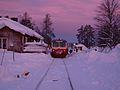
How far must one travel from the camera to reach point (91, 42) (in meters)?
167

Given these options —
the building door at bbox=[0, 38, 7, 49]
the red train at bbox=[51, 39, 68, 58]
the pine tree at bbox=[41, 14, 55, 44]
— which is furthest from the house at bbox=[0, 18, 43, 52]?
the pine tree at bbox=[41, 14, 55, 44]

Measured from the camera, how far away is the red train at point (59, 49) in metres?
49.0

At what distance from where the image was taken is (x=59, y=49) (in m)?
50.3

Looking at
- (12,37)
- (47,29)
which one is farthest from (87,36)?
(12,37)

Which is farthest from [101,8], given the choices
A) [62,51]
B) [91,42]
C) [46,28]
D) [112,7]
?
[91,42]

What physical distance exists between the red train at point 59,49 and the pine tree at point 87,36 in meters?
109

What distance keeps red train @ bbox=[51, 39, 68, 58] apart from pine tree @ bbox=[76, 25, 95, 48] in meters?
109

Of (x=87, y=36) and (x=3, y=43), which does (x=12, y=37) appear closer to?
(x=3, y=43)

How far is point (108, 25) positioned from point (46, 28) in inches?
2086

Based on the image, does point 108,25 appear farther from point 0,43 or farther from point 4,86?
point 4,86

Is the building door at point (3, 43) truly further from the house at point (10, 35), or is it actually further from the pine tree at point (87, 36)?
the pine tree at point (87, 36)

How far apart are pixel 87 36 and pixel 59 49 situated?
12399 centimetres

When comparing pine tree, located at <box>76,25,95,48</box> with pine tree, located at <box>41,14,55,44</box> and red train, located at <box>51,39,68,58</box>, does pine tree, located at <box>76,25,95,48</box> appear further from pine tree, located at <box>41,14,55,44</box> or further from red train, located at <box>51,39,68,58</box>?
red train, located at <box>51,39,68,58</box>

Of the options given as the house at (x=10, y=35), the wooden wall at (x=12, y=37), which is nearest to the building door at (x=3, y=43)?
the house at (x=10, y=35)
